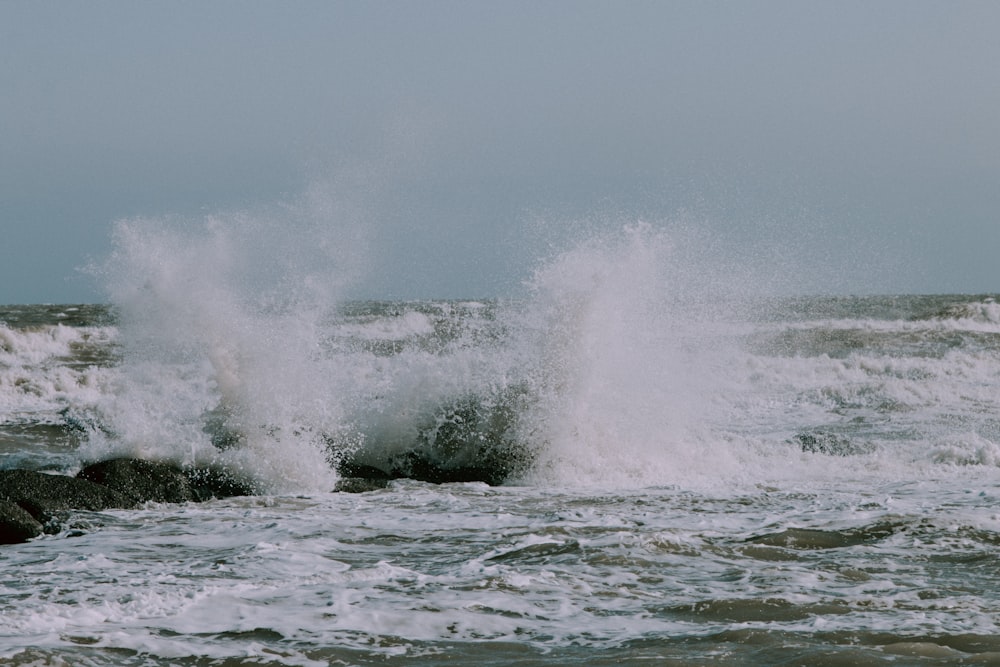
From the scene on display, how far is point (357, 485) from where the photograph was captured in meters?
8.91

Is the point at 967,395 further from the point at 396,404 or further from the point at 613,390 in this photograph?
the point at 396,404

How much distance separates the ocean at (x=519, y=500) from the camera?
15.1 feet

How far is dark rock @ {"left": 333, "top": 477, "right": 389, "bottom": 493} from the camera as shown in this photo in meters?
8.80

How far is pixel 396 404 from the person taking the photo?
10.7 m

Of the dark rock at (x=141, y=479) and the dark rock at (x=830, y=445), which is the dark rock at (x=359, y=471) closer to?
the dark rock at (x=141, y=479)

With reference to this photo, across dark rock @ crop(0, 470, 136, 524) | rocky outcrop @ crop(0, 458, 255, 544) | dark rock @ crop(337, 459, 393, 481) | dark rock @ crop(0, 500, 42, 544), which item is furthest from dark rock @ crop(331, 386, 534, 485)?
dark rock @ crop(0, 500, 42, 544)

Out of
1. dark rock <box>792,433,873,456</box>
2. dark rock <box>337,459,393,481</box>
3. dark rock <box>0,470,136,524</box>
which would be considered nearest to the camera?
dark rock <box>0,470,136,524</box>

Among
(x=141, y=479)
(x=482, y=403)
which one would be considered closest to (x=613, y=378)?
(x=482, y=403)

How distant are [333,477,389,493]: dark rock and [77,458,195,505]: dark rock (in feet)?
3.89

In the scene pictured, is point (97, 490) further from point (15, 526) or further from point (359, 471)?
point (359, 471)

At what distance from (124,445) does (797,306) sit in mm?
34814

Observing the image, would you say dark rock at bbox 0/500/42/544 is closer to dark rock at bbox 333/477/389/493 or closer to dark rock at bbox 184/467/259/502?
dark rock at bbox 184/467/259/502

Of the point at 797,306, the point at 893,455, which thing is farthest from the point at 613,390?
the point at 797,306

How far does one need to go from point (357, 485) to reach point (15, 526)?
2.88 m
